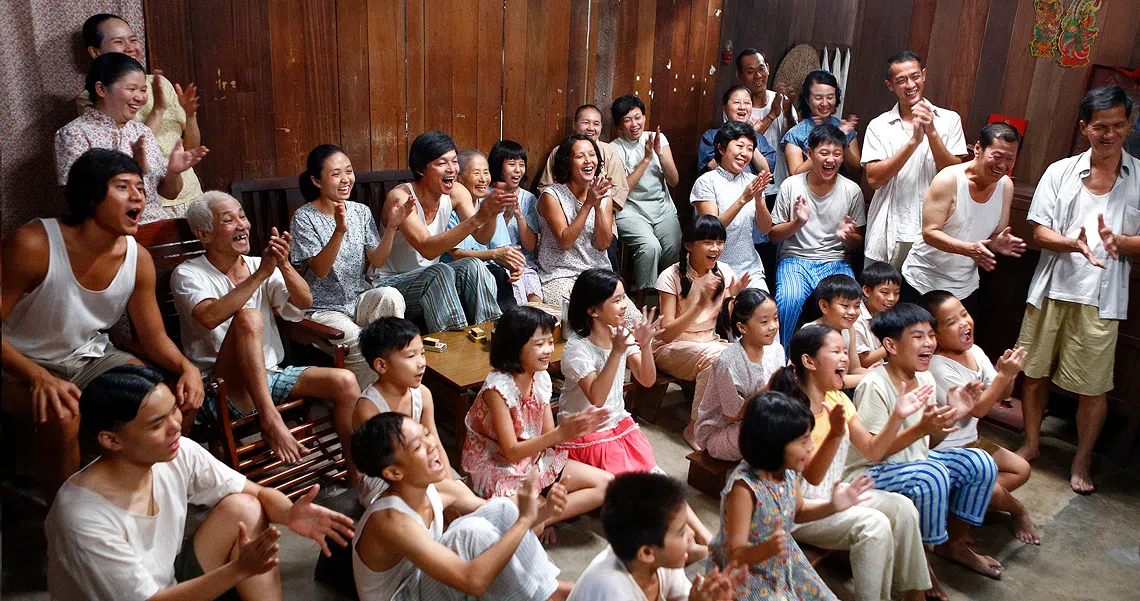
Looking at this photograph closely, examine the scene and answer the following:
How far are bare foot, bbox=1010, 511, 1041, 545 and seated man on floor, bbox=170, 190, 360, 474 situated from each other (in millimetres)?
2719

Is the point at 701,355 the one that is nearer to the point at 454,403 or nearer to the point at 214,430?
the point at 454,403

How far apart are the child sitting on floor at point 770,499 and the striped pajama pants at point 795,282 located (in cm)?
217

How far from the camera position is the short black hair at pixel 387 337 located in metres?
2.93

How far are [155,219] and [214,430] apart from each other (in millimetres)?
1192

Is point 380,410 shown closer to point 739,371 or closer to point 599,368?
point 599,368

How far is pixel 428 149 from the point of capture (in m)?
4.32

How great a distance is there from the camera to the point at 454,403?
362 centimetres

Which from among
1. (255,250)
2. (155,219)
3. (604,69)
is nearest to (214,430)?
(155,219)

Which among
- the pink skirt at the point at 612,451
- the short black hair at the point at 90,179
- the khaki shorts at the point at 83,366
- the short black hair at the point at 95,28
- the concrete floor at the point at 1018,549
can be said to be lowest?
the concrete floor at the point at 1018,549

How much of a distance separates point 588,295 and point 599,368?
0.28m

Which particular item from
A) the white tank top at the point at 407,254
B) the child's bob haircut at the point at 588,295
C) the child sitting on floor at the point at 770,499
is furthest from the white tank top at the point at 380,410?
the white tank top at the point at 407,254

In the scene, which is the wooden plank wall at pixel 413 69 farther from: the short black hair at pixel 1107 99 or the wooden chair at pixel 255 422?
the short black hair at pixel 1107 99

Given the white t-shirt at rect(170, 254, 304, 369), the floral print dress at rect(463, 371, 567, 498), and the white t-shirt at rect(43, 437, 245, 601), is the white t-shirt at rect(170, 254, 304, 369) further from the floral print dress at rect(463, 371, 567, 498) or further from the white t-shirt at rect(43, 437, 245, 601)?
the white t-shirt at rect(43, 437, 245, 601)

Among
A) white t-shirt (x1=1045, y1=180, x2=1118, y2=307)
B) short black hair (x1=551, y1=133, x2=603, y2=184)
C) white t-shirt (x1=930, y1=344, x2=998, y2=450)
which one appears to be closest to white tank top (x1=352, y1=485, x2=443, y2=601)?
white t-shirt (x1=930, y1=344, x2=998, y2=450)
